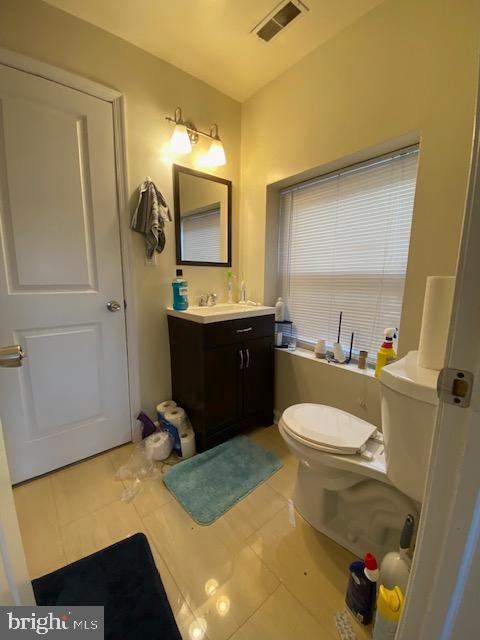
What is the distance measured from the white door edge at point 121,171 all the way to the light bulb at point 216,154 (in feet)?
1.81

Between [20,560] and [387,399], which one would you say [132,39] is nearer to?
[387,399]

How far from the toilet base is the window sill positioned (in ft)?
2.03

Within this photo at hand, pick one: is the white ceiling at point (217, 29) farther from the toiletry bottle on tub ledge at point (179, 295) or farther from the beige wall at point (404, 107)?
the toiletry bottle on tub ledge at point (179, 295)

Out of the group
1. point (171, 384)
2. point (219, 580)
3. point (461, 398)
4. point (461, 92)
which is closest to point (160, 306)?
point (171, 384)

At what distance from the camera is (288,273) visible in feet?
6.77

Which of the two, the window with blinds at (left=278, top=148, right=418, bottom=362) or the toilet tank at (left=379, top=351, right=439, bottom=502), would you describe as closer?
the toilet tank at (left=379, top=351, right=439, bottom=502)

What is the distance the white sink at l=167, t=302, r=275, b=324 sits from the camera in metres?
1.56

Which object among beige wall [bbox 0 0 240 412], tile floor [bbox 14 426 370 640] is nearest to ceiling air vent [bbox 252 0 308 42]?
beige wall [bbox 0 0 240 412]

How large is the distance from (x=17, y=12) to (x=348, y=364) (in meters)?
2.49

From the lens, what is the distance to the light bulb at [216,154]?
1.81 m

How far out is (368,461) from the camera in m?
1.06

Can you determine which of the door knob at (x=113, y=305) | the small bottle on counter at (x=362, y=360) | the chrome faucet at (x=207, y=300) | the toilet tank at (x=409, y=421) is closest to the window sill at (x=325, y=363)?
the small bottle on counter at (x=362, y=360)

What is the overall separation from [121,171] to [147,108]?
1.48 feet

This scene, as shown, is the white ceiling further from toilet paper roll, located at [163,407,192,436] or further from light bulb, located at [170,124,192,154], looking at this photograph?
toilet paper roll, located at [163,407,192,436]
